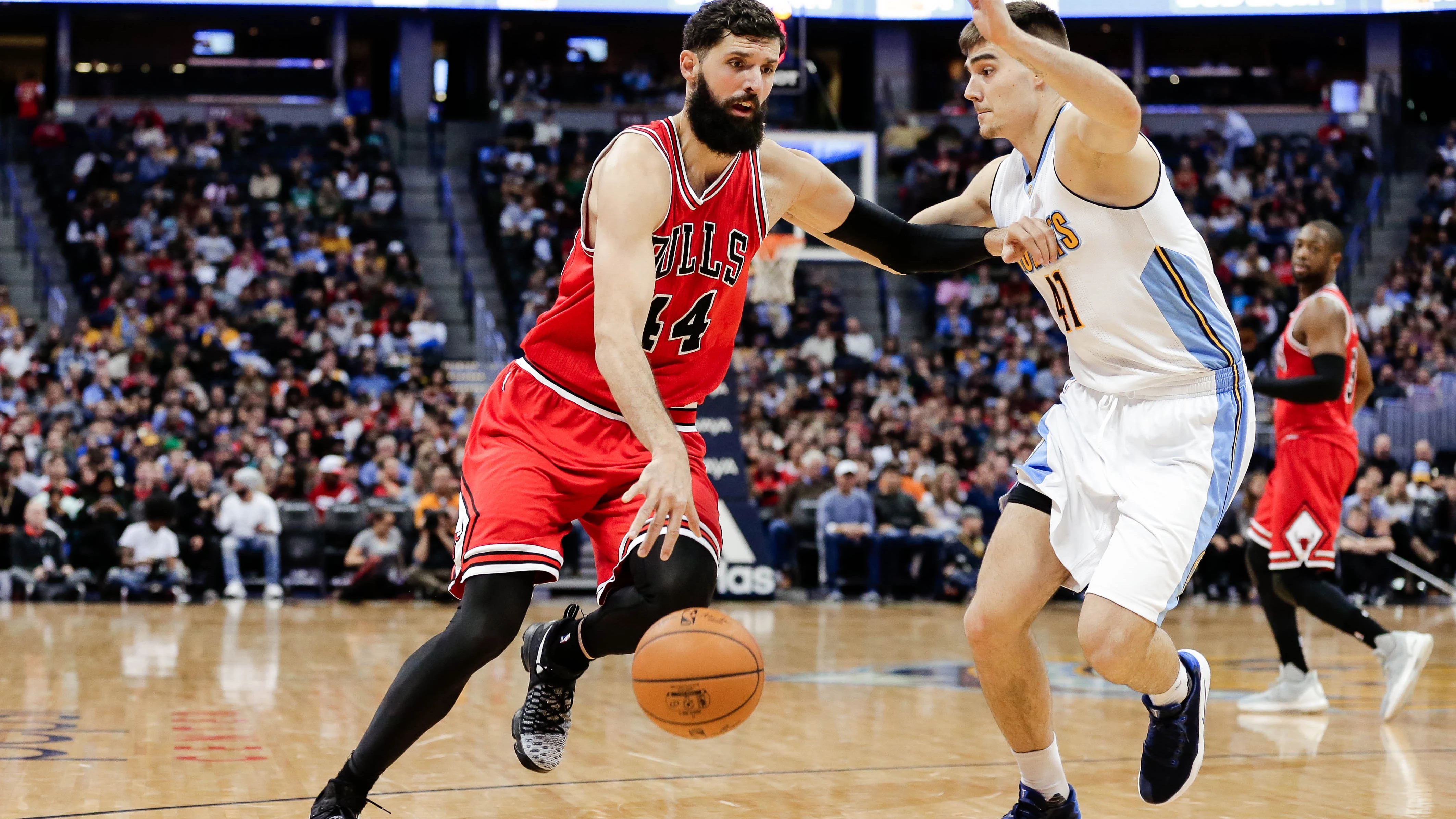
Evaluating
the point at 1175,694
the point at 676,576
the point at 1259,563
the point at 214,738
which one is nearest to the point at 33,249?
the point at 214,738

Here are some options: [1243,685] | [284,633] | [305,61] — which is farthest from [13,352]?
[1243,685]

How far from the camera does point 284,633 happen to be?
10008 millimetres

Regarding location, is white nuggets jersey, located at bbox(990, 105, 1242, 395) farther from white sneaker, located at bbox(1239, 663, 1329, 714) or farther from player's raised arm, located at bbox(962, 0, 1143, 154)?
white sneaker, located at bbox(1239, 663, 1329, 714)

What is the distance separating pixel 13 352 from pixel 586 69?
11721 mm

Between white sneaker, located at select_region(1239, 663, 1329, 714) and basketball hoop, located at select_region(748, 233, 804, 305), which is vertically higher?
basketball hoop, located at select_region(748, 233, 804, 305)

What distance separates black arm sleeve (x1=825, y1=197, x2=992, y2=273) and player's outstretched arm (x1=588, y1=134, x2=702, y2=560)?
0.86 meters

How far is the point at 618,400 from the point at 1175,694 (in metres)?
1.76

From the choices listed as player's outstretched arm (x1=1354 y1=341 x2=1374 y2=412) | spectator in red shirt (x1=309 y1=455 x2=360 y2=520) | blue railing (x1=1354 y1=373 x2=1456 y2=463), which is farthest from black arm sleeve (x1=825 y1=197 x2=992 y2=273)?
blue railing (x1=1354 y1=373 x2=1456 y2=463)

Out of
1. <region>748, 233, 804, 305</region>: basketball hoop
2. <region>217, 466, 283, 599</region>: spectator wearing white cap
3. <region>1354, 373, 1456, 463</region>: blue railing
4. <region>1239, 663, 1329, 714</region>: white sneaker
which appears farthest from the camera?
<region>1354, 373, 1456, 463</region>: blue railing

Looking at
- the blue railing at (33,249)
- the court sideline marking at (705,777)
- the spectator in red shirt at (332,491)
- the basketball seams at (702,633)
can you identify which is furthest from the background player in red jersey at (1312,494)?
the blue railing at (33,249)

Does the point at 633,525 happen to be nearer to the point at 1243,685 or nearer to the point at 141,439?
the point at 1243,685

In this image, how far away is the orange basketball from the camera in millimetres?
3705

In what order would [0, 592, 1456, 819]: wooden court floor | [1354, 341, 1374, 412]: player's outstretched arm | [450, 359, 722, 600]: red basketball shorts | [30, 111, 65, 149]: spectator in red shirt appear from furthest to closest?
[30, 111, 65, 149]: spectator in red shirt → [1354, 341, 1374, 412]: player's outstretched arm → [0, 592, 1456, 819]: wooden court floor → [450, 359, 722, 600]: red basketball shorts

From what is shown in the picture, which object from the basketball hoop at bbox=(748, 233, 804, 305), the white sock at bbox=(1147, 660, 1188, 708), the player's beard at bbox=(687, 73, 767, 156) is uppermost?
the player's beard at bbox=(687, 73, 767, 156)
